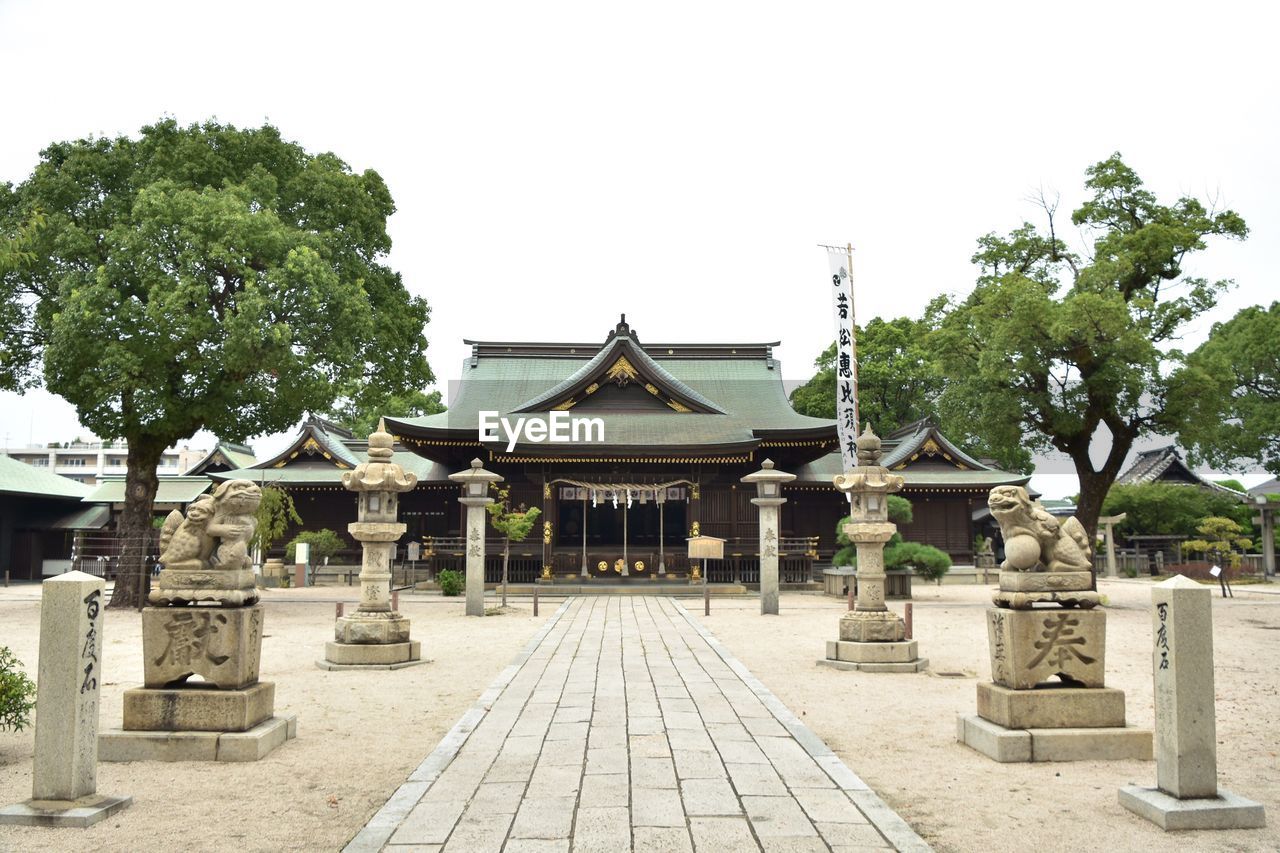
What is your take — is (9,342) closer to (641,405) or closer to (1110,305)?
(641,405)

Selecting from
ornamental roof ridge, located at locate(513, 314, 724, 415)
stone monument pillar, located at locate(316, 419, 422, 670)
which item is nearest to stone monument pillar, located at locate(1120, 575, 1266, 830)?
stone monument pillar, located at locate(316, 419, 422, 670)

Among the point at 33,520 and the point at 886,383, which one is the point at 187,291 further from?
the point at 886,383

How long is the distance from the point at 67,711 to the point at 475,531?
13.8 meters

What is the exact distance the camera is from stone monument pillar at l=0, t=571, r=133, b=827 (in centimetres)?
525

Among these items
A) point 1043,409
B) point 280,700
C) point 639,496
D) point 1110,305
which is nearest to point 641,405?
point 639,496

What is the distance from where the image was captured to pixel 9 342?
19109 millimetres

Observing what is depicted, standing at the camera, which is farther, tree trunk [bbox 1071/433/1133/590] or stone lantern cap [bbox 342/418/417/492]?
tree trunk [bbox 1071/433/1133/590]

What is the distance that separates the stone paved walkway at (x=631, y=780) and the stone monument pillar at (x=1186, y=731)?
5.54ft

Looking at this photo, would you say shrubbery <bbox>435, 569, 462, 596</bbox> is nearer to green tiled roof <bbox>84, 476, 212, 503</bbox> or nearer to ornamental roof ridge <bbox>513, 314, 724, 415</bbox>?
ornamental roof ridge <bbox>513, 314, 724, 415</bbox>

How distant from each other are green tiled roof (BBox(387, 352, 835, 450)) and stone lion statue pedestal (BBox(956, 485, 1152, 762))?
19541mm

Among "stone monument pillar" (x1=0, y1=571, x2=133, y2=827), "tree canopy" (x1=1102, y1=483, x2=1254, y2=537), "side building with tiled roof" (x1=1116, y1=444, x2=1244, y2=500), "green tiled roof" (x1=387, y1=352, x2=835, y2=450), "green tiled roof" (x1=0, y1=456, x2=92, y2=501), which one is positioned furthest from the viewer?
"side building with tiled roof" (x1=1116, y1=444, x2=1244, y2=500)

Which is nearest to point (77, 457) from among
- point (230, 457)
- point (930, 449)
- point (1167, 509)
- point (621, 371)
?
point (230, 457)

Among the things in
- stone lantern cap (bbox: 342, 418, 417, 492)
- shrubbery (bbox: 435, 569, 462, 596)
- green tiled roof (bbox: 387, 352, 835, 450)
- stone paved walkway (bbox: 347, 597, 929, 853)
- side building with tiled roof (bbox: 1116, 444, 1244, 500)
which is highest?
green tiled roof (bbox: 387, 352, 835, 450)

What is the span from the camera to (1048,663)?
21.9 ft
